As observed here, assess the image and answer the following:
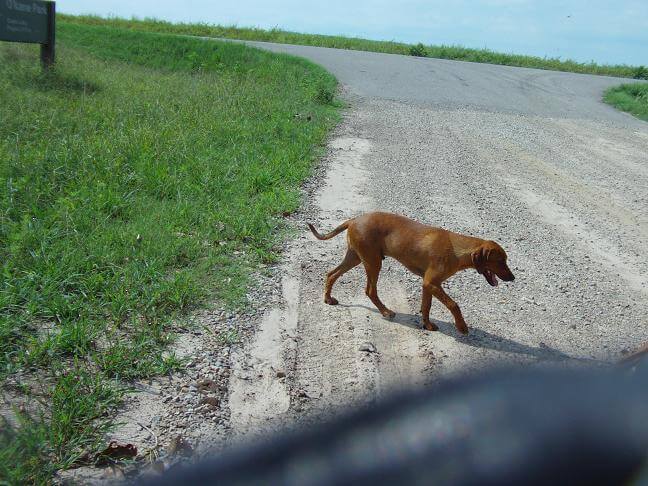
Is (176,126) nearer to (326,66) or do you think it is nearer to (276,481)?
(276,481)

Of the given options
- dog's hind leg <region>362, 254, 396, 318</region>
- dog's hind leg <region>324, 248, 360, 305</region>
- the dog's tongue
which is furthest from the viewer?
dog's hind leg <region>324, 248, 360, 305</region>

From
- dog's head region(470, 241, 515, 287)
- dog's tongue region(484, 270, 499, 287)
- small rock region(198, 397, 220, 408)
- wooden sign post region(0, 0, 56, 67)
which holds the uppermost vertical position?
wooden sign post region(0, 0, 56, 67)

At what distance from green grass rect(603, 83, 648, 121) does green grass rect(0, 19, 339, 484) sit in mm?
10188

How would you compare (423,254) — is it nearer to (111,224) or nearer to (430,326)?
(430,326)

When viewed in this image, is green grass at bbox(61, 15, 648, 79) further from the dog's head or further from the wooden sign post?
the dog's head

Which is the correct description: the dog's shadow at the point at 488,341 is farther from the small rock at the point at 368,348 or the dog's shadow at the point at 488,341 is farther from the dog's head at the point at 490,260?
the small rock at the point at 368,348

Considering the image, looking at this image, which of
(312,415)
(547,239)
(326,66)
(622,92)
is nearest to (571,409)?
(312,415)

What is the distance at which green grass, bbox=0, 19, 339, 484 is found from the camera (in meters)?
3.74

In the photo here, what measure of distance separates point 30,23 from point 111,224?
8.91 metres

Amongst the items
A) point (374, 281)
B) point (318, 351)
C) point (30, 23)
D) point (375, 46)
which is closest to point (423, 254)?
point (374, 281)

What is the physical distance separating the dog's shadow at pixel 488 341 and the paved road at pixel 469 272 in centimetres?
2

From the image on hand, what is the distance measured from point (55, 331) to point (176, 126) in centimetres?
664

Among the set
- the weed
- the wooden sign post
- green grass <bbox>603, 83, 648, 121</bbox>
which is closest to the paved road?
green grass <bbox>603, 83, 648, 121</bbox>

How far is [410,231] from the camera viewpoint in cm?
530
